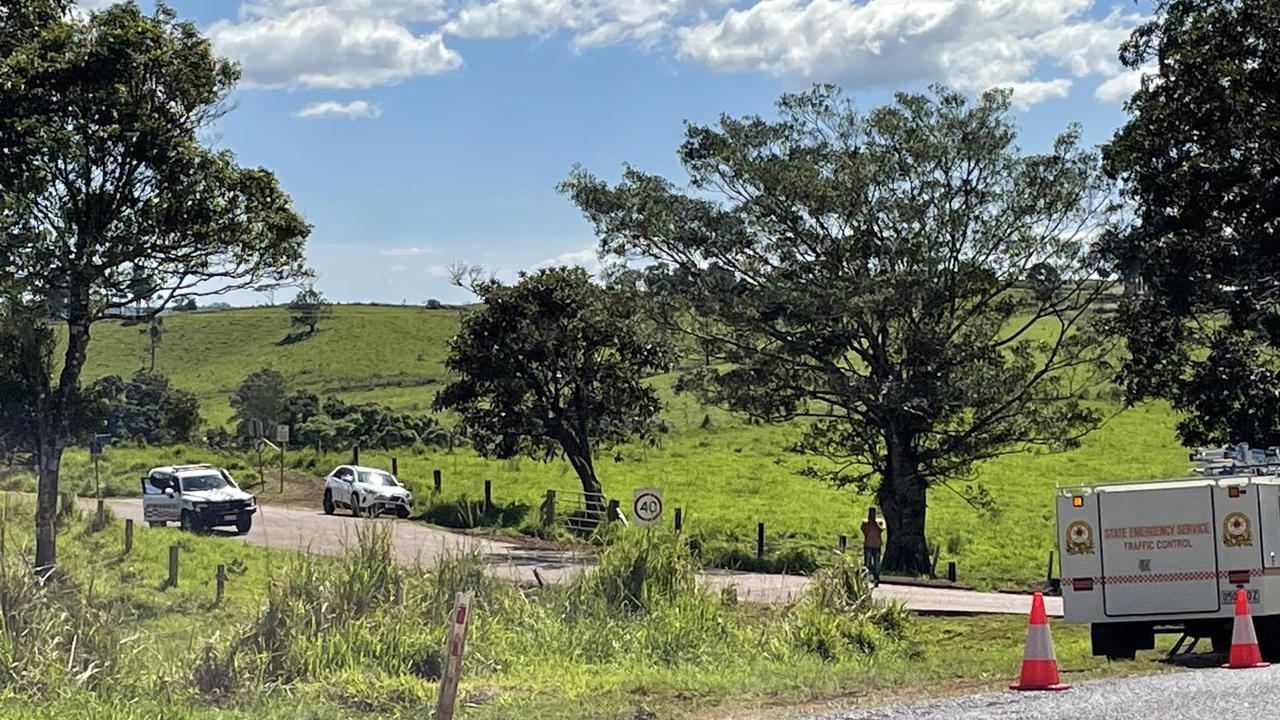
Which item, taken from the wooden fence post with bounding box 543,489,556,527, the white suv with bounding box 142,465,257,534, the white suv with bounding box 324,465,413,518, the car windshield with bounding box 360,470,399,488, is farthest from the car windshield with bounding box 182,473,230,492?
the wooden fence post with bounding box 543,489,556,527

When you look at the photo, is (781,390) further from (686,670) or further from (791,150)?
(686,670)

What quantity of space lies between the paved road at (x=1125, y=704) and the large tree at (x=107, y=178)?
49.6 feet

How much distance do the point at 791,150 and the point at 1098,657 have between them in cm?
1762

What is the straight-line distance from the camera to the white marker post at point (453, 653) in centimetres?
925

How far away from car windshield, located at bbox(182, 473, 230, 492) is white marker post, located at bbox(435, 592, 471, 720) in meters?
27.6

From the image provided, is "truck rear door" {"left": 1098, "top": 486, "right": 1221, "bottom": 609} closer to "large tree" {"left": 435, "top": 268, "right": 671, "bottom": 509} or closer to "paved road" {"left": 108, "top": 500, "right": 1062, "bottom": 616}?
"paved road" {"left": 108, "top": 500, "right": 1062, "bottom": 616}

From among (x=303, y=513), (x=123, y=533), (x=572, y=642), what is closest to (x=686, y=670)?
(x=572, y=642)

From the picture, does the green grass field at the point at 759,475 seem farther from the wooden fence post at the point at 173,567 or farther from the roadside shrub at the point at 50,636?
the roadside shrub at the point at 50,636

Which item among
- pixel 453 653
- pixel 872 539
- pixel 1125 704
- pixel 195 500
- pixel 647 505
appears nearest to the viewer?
pixel 453 653

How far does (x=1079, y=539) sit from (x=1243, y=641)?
2052 mm

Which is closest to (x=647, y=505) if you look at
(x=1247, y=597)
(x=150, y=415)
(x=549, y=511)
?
(x=1247, y=597)

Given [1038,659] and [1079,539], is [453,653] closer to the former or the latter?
[1038,659]

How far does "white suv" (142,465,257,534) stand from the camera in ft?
114

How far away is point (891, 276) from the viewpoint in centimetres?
2958
